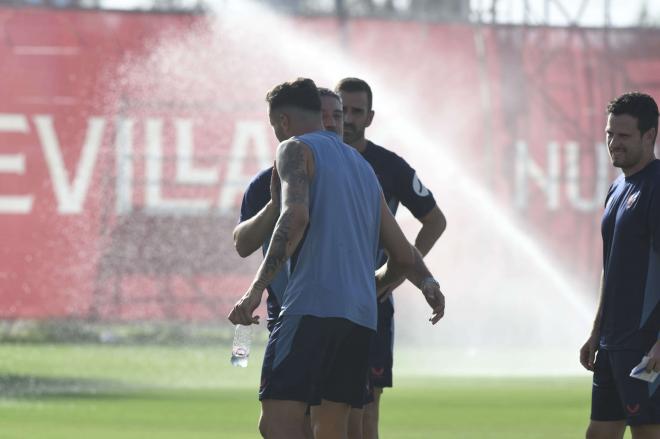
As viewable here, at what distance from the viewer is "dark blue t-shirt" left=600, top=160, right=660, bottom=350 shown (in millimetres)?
6863

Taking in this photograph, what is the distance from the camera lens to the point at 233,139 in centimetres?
2836

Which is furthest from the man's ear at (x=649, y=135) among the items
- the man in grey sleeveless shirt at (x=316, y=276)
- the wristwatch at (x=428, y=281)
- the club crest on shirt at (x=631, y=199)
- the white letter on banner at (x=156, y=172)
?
the white letter on banner at (x=156, y=172)

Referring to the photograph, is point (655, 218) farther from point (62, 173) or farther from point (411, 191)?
point (62, 173)

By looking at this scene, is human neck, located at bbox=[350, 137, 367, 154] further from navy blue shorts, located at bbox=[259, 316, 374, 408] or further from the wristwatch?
navy blue shorts, located at bbox=[259, 316, 374, 408]

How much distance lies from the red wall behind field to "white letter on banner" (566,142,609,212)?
26mm

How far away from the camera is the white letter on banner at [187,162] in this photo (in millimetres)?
28141

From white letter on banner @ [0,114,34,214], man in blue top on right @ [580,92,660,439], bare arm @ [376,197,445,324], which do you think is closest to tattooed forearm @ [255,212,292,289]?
bare arm @ [376,197,445,324]

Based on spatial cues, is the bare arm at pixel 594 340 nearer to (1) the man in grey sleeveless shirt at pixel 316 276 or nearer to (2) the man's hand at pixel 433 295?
(2) the man's hand at pixel 433 295

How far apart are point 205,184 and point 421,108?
14.0ft

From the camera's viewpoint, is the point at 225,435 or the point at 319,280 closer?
the point at 319,280

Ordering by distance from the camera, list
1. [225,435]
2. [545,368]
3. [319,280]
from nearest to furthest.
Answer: [319,280] < [225,435] < [545,368]

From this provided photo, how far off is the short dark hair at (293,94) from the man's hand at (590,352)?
176cm

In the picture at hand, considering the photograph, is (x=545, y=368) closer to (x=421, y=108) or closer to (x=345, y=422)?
(x=421, y=108)

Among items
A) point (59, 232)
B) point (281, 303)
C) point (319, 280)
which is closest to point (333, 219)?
point (319, 280)
